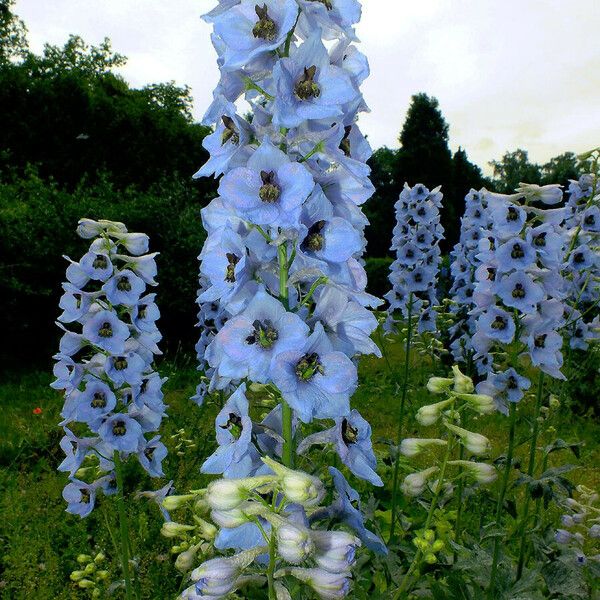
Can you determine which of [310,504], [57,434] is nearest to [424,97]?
[57,434]

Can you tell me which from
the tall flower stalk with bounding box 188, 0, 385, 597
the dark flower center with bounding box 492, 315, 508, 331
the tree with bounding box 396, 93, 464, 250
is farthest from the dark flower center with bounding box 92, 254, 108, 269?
the tree with bounding box 396, 93, 464, 250

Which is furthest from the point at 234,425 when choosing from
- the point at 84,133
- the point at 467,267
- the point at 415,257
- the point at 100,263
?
the point at 84,133

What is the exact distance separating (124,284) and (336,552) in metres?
2.07

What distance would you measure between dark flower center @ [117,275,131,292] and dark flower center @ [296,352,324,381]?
1873 millimetres

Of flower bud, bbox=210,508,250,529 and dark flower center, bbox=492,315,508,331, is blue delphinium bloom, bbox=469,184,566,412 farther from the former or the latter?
flower bud, bbox=210,508,250,529

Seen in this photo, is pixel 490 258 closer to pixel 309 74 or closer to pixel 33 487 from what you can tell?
pixel 309 74

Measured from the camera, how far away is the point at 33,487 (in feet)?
16.2

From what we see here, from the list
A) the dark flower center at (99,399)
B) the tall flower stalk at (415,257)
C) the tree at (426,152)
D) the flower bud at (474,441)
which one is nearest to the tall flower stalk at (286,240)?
the flower bud at (474,441)

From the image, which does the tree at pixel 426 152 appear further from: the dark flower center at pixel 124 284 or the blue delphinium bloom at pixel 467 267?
the dark flower center at pixel 124 284

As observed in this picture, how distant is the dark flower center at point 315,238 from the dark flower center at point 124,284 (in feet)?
5.92

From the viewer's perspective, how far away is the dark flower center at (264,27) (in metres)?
1.39

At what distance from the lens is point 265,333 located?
1356 mm

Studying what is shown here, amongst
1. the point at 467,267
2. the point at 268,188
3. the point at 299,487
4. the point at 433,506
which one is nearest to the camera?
the point at 299,487

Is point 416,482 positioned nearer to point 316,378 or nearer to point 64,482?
point 316,378
